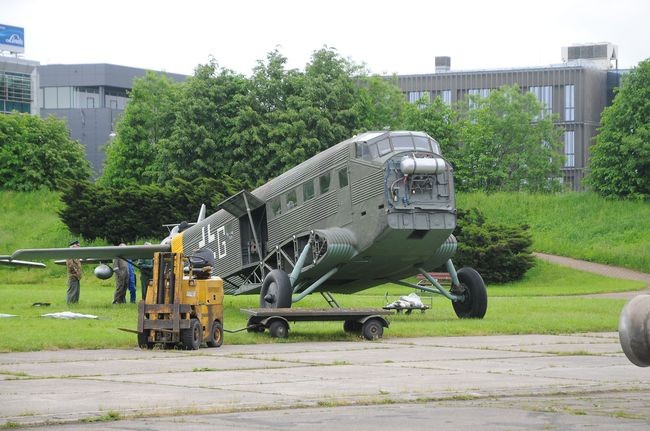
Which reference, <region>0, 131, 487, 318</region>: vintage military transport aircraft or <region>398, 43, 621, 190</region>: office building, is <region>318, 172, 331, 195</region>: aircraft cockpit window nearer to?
<region>0, 131, 487, 318</region>: vintage military transport aircraft

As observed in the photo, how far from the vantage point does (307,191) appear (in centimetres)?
3038

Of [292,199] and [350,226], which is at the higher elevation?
[292,199]

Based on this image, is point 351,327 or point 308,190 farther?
point 308,190

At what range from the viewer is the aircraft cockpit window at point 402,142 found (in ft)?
92.0

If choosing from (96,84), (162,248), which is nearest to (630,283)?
(162,248)

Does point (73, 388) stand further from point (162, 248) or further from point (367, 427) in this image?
point (162, 248)

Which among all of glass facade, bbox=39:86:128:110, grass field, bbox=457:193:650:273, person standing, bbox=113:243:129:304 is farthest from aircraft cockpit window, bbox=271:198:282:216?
glass facade, bbox=39:86:128:110

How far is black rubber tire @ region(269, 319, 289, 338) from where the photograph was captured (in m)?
24.4

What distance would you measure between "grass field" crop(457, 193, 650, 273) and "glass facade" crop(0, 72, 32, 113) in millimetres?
65313

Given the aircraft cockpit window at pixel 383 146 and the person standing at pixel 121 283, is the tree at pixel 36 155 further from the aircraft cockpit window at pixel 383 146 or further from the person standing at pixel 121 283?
the aircraft cockpit window at pixel 383 146

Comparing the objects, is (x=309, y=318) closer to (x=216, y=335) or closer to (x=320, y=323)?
(x=216, y=335)

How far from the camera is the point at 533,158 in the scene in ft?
308

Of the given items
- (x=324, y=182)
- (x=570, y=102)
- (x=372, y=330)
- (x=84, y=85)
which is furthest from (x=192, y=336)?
(x=84, y=85)

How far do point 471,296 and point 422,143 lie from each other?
437cm
